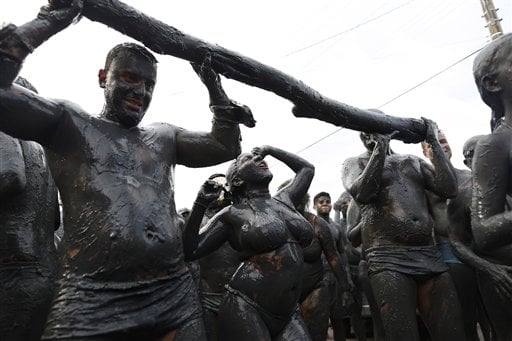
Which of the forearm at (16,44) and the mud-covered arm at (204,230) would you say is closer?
the forearm at (16,44)

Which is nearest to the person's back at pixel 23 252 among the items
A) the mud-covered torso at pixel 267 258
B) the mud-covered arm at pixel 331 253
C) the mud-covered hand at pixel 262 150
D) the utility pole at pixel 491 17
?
the mud-covered torso at pixel 267 258

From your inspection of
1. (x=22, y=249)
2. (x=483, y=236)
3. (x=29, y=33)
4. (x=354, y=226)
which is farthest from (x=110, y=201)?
(x=354, y=226)

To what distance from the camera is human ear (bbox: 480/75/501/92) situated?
3149mm

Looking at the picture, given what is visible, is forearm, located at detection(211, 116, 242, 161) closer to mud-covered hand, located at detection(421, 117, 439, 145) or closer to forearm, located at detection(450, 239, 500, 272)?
forearm, located at detection(450, 239, 500, 272)

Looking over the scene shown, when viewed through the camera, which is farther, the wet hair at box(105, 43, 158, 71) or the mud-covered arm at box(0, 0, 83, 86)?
the wet hair at box(105, 43, 158, 71)

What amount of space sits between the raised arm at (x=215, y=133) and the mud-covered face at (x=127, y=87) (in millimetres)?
317

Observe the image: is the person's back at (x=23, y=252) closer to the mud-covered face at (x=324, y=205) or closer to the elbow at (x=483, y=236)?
the elbow at (x=483, y=236)

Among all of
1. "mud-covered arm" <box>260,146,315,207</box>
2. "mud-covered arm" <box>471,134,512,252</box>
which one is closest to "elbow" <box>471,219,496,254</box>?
"mud-covered arm" <box>471,134,512,252</box>

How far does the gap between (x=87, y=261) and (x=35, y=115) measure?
0.69 metres

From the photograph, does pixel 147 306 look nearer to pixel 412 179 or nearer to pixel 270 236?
pixel 270 236

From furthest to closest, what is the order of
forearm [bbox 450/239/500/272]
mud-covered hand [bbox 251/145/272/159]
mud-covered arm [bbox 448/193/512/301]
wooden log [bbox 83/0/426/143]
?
mud-covered hand [bbox 251/145/272/159], forearm [bbox 450/239/500/272], mud-covered arm [bbox 448/193/512/301], wooden log [bbox 83/0/426/143]

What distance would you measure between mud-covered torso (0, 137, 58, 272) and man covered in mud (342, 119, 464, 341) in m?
2.51

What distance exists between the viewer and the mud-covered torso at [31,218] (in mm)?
2756

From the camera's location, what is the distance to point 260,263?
156 inches
